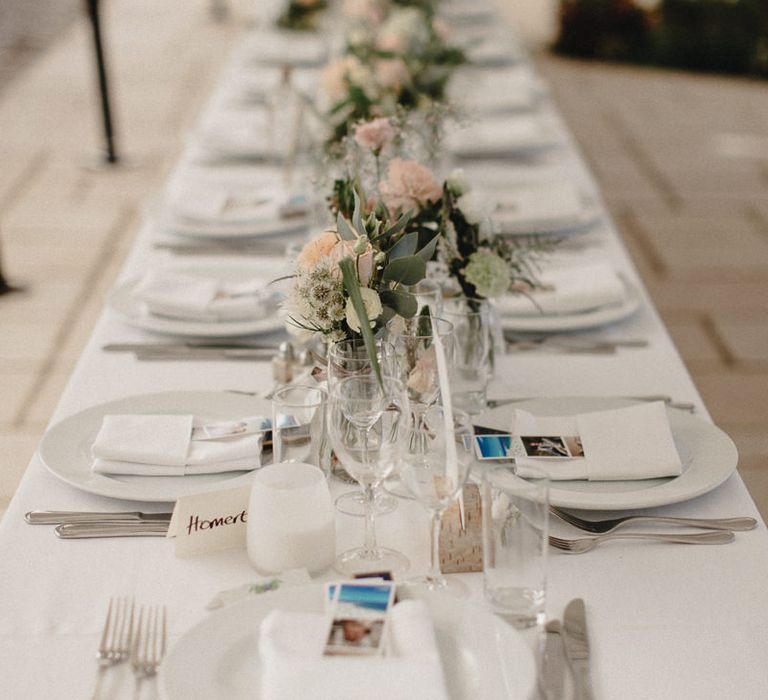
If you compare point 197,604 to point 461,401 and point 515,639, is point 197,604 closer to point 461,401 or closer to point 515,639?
point 515,639

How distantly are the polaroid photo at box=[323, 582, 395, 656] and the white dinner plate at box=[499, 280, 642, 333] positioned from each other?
3.15ft

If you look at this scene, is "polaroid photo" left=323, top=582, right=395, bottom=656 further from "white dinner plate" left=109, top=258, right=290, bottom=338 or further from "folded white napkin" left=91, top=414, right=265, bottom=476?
"white dinner plate" left=109, top=258, right=290, bottom=338

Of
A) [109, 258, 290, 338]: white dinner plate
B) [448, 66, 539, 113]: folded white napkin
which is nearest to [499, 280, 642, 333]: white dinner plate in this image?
[109, 258, 290, 338]: white dinner plate

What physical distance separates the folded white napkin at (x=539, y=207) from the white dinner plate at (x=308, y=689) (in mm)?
1422

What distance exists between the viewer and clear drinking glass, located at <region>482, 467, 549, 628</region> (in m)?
1.11

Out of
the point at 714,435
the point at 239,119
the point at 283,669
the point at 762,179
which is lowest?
the point at 762,179

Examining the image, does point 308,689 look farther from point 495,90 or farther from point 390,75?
point 495,90

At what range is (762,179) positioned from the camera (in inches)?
198

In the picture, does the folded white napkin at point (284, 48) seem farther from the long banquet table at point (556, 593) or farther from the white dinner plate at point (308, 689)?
the white dinner plate at point (308, 689)

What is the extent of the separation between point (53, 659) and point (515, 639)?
0.46 meters

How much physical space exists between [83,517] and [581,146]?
4.67m

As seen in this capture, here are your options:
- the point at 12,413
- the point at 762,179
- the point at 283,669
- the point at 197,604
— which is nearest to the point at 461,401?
the point at 197,604

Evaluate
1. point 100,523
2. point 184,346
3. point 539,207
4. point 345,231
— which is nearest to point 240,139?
point 539,207

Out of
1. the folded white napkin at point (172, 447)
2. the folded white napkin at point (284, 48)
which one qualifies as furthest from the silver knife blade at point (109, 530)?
the folded white napkin at point (284, 48)
